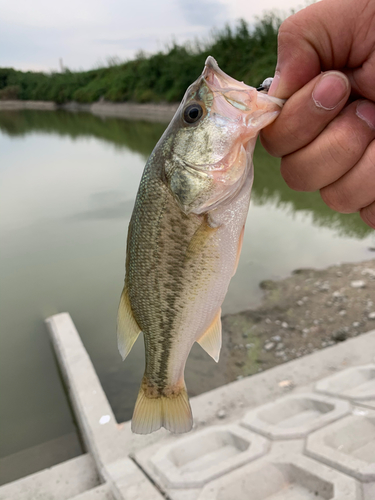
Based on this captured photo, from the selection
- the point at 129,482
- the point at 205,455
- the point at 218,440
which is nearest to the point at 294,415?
the point at 218,440

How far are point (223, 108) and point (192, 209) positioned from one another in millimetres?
322

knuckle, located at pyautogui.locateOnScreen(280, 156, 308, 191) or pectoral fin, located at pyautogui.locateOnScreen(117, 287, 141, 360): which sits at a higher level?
knuckle, located at pyautogui.locateOnScreen(280, 156, 308, 191)

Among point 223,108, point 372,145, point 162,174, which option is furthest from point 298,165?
point 162,174

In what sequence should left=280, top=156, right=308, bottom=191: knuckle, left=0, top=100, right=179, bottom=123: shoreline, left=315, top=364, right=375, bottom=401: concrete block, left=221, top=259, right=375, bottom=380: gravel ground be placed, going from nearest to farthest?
1. left=280, top=156, right=308, bottom=191: knuckle
2. left=315, top=364, right=375, bottom=401: concrete block
3. left=221, top=259, right=375, bottom=380: gravel ground
4. left=0, top=100, right=179, bottom=123: shoreline

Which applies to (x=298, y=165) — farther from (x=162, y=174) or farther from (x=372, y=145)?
(x=162, y=174)

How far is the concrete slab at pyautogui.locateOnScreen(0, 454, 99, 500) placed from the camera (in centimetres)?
204

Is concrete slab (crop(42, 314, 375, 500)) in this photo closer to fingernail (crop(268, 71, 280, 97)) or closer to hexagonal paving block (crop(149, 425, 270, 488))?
hexagonal paving block (crop(149, 425, 270, 488))

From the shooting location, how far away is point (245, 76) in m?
20.2

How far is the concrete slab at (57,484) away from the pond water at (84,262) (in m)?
0.65

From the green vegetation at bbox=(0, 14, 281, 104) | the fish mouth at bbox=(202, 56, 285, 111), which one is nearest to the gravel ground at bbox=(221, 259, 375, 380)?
the fish mouth at bbox=(202, 56, 285, 111)

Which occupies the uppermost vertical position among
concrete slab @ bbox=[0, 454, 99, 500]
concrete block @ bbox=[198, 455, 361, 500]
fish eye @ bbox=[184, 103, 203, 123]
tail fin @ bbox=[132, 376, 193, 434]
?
fish eye @ bbox=[184, 103, 203, 123]

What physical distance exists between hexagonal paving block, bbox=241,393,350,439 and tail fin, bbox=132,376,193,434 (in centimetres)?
94

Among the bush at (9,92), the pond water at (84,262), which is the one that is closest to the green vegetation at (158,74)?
the bush at (9,92)

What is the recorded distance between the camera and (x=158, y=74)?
3081cm
